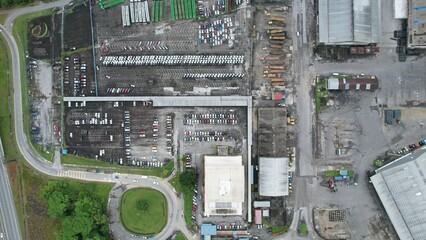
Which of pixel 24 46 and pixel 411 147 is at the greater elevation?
pixel 24 46

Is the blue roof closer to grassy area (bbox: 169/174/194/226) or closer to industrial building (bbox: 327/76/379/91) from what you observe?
grassy area (bbox: 169/174/194/226)

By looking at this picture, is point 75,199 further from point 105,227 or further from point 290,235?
point 290,235

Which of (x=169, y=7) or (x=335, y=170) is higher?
(x=169, y=7)

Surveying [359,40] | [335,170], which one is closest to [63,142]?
[335,170]

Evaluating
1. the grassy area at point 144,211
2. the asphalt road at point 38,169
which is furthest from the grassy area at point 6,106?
the grassy area at point 144,211

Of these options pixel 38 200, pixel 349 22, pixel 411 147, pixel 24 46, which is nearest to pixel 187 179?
pixel 38 200

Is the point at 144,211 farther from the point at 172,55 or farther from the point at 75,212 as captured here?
the point at 172,55

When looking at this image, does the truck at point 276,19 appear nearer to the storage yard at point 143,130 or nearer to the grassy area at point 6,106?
the storage yard at point 143,130
